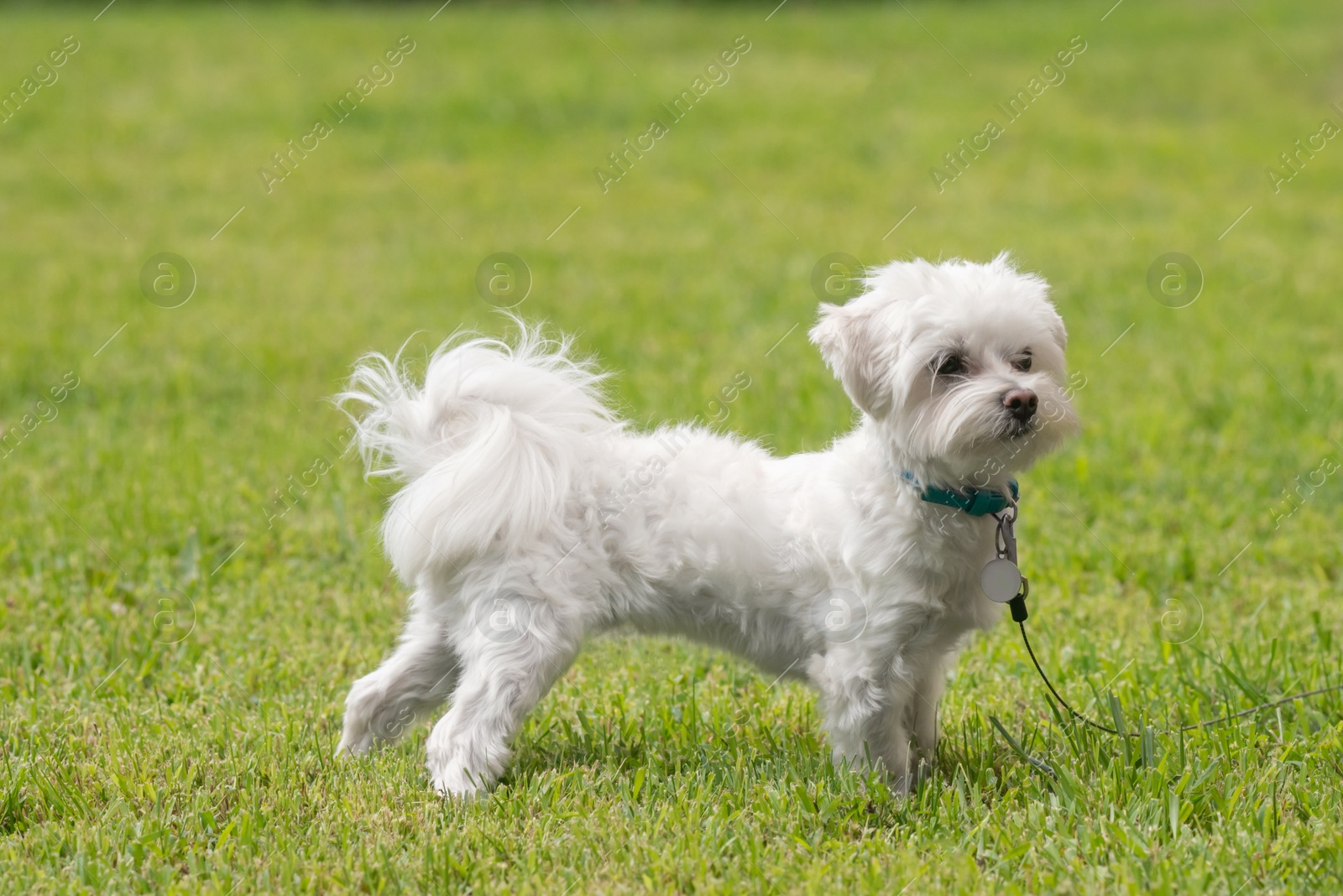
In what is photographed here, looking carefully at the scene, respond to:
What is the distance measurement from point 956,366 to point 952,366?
0.04 feet

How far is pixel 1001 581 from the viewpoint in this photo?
3.37 metres

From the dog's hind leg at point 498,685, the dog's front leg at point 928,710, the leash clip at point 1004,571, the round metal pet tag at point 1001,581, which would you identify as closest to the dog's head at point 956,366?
the leash clip at point 1004,571

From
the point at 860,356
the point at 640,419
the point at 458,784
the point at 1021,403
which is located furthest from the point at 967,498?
the point at 640,419

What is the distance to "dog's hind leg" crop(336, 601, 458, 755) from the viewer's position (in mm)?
3715

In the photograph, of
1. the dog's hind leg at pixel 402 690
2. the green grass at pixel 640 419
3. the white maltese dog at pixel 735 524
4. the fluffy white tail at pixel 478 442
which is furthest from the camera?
the dog's hind leg at pixel 402 690

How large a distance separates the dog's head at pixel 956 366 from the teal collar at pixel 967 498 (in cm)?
3

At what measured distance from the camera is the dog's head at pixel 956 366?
10.6 feet

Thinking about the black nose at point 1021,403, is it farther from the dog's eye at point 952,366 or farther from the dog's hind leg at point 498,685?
the dog's hind leg at point 498,685

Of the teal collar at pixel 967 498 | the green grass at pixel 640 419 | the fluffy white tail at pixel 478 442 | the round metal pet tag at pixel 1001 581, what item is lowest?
the green grass at pixel 640 419

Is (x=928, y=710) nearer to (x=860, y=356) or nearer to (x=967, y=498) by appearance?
(x=967, y=498)

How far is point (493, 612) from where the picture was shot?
352 cm

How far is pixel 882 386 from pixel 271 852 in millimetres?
1883

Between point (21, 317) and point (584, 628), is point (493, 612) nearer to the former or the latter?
point (584, 628)

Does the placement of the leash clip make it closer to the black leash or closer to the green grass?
the black leash
